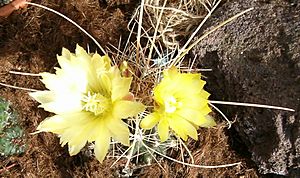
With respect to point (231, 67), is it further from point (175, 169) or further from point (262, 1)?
point (175, 169)

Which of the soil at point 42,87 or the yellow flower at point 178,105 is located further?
the soil at point 42,87

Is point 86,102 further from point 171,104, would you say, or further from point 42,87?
point 42,87

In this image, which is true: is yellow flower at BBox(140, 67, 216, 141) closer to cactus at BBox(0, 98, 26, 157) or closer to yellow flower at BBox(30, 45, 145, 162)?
yellow flower at BBox(30, 45, 145, 162)

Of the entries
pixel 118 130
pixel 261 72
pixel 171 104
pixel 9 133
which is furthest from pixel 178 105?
pixel 9 133

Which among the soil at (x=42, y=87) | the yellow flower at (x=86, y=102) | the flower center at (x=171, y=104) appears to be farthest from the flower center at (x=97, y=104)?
the soil at (x=42, y=87)

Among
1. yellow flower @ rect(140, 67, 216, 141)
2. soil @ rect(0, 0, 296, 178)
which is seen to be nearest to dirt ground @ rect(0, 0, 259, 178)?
soil @ rect(0, 0, 296, 178)

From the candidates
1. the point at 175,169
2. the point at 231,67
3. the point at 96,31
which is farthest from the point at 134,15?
the point at 175,169

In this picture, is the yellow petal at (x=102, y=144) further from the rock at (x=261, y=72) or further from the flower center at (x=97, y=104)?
the rock at (x=261, y=72)
